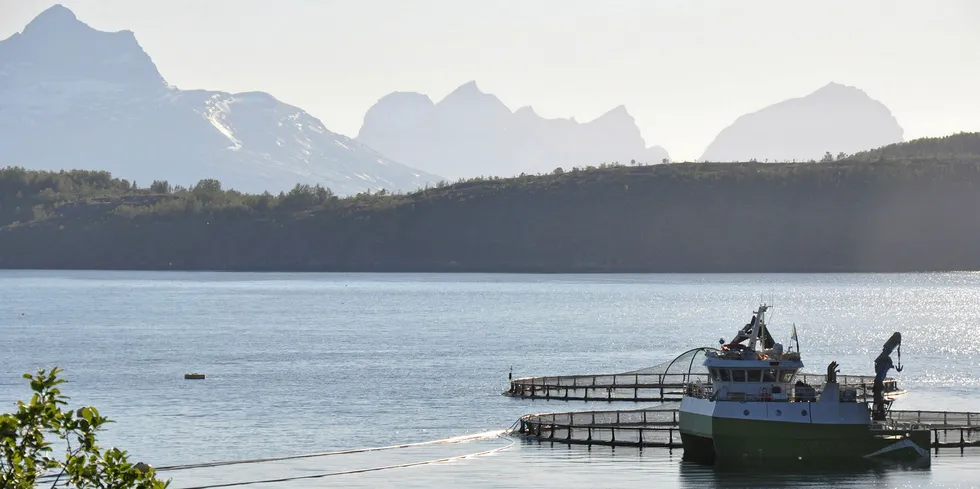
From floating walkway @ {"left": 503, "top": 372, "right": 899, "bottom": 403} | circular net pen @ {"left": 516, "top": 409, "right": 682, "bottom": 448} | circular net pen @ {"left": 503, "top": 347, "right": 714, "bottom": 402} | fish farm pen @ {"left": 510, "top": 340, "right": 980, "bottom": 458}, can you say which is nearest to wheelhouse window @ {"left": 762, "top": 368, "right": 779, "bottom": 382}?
fish farm pen @ {"left": 510, "top": 340, "right": 980, "bottom": 458}

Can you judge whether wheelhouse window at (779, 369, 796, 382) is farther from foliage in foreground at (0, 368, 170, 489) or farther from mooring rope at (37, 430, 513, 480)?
foliage in foreground at (0, 368, 170, 489)

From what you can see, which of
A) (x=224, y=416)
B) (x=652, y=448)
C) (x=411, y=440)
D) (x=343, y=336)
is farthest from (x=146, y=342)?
(x=652, y=448)

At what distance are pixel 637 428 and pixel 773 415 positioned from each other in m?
11.3

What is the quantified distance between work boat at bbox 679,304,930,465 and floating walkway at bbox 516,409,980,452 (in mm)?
4185

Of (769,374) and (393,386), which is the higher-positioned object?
(769,374)

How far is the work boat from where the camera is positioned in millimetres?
65000

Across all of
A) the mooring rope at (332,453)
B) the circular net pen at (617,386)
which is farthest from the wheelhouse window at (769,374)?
the circular net pen at (617,386)

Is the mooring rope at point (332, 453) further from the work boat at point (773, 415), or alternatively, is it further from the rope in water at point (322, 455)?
the work boat at point (773, 415)

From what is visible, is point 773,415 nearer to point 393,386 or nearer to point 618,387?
point 618,387

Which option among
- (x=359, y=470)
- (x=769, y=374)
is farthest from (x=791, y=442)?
(x=359, y=470)

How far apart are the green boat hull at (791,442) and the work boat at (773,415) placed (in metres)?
0.04

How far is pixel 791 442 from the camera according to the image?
65.4 metres

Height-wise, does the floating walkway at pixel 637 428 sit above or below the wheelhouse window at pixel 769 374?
below

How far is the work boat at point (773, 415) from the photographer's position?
65.0 meters
